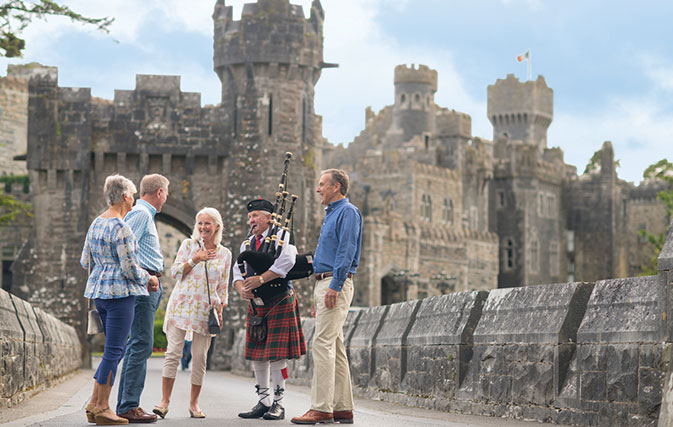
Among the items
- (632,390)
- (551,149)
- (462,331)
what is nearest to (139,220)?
(462,331)

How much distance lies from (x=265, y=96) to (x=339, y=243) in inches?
943

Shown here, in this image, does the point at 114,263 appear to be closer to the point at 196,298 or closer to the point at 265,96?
the point at 196,298

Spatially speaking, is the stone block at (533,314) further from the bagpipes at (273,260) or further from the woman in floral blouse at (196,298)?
the woman in floral blouse at (196,298)

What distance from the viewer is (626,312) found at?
811 cm

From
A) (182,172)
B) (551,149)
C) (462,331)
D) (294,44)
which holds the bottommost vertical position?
(462,331)

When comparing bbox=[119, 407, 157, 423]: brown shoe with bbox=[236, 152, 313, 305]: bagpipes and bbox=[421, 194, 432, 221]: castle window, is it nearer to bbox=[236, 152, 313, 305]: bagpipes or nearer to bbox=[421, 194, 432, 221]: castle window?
bbox=[236, 152, 313, 305]: bagpipes

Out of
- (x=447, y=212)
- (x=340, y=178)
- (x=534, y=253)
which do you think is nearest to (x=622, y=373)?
(x=340, y=178)

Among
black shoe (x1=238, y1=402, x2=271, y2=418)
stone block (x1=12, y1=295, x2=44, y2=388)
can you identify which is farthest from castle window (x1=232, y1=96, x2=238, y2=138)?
black shoe (x1=238, y1=402, x2=271, y2=418)

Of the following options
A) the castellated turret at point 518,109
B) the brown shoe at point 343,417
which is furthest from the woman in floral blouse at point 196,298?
the castellated turret at point 518,109

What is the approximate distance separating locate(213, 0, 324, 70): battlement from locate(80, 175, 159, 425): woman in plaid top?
955 inches

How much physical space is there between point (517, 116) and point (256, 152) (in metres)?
75.4

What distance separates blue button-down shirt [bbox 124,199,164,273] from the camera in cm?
918

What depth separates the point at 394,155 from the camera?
72250 mm

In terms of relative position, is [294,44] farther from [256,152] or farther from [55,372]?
[55,372]
